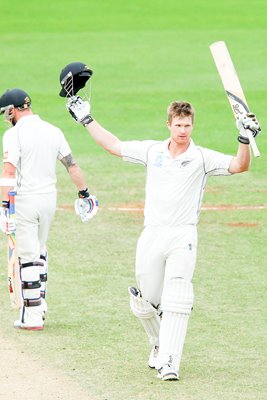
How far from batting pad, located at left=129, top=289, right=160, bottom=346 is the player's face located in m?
1.28

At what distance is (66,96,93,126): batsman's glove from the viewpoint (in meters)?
10.4

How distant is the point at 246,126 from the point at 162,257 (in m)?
1.22

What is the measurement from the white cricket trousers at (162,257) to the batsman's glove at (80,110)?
3.28 ft

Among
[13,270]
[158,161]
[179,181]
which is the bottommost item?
[13,270]

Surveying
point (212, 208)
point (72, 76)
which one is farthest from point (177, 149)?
point (212, 208)

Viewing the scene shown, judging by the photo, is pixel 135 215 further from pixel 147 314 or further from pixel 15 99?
pixel 147 314

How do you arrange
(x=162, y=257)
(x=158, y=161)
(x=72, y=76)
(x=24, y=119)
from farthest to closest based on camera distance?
(x=24, y=119)
(x=72, y=76)
(x=158, y=161)
(x=162, y=257)

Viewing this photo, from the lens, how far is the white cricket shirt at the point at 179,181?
10219 mm

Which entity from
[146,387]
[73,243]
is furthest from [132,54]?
[146,387]

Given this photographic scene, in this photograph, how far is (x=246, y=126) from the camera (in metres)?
9.87

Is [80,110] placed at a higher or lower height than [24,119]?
higher

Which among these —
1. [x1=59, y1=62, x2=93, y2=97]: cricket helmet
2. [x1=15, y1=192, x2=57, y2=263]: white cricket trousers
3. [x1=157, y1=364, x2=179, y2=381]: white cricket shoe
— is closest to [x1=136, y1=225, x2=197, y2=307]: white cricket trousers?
[x1=157, y1=364, x2=179, y2=381]: white cricket shoe

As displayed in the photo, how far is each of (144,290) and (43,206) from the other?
1826 mm

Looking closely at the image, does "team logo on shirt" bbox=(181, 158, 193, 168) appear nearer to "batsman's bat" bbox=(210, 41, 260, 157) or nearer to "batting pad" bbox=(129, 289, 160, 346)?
"batsman's bat" bbox=(210, 41, 260, 157)
